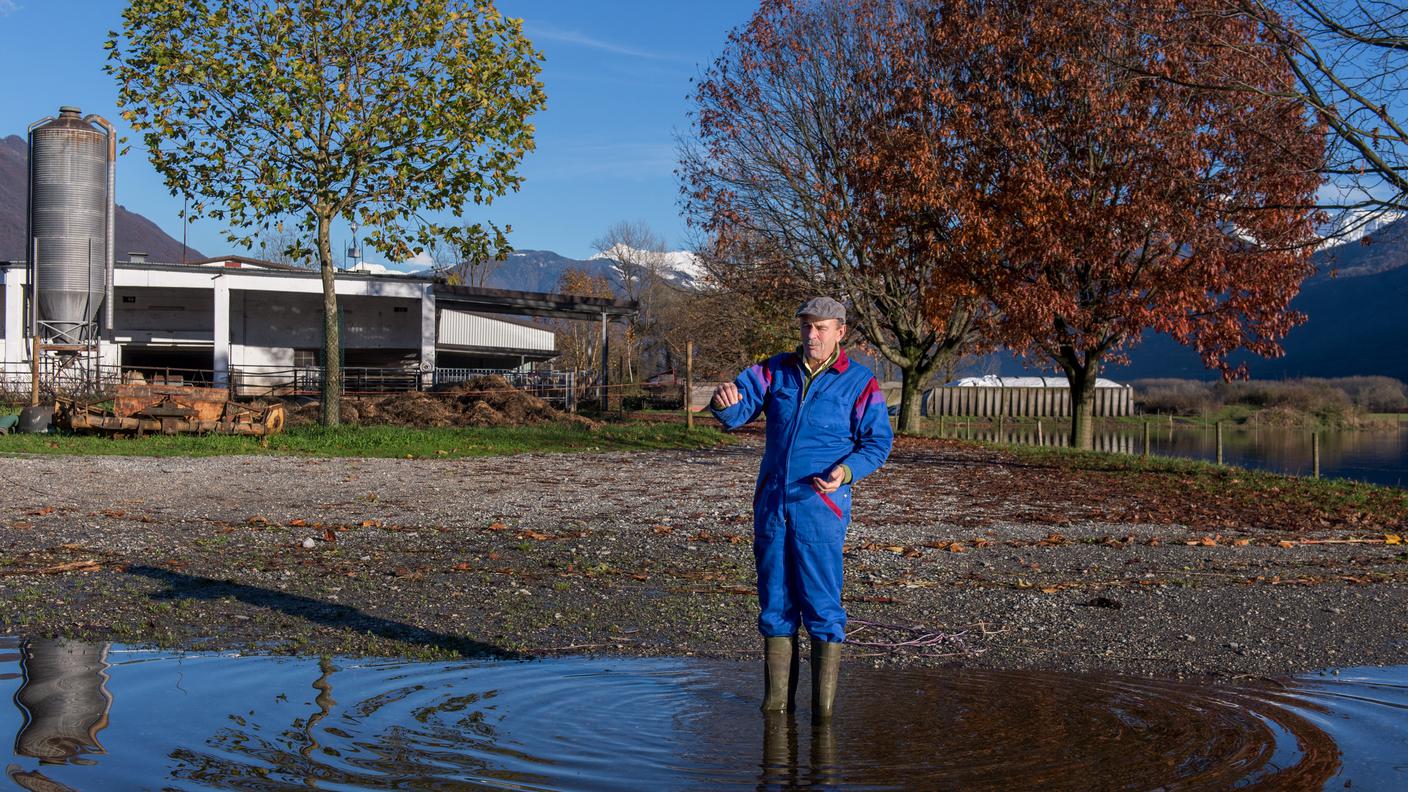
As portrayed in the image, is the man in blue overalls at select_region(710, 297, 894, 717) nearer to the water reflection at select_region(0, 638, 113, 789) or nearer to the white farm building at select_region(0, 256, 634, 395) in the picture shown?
the water reflection at select_region(0, 638, 113, 789)

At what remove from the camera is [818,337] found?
214 inches

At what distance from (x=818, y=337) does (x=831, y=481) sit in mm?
661

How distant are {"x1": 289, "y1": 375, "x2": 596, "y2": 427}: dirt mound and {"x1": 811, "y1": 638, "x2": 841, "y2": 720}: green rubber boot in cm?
2268

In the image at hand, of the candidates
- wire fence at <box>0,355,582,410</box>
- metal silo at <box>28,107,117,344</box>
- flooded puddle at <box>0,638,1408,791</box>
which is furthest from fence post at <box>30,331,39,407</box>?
flooded puddle at <box>0,638,1408,791</box>

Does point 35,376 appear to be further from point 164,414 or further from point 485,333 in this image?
point 485,333

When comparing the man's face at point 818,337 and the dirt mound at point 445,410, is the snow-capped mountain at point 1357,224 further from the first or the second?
the dirt mound at point 445,410

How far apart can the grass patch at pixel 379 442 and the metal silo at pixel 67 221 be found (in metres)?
12.1

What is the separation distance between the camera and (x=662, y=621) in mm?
7262

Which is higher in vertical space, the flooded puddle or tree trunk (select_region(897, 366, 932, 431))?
tree trunk (select_region(897, 366, 932, 431))

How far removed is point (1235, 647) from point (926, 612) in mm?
1773

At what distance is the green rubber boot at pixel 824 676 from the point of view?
5320 mm

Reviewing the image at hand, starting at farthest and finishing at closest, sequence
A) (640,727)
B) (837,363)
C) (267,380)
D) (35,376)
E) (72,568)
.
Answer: (267,380)
(35,376)
(72,568)
(837,363)
(640,727)

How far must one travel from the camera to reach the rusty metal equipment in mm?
21922

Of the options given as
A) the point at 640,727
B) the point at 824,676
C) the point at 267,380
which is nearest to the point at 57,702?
the point at 640,727
